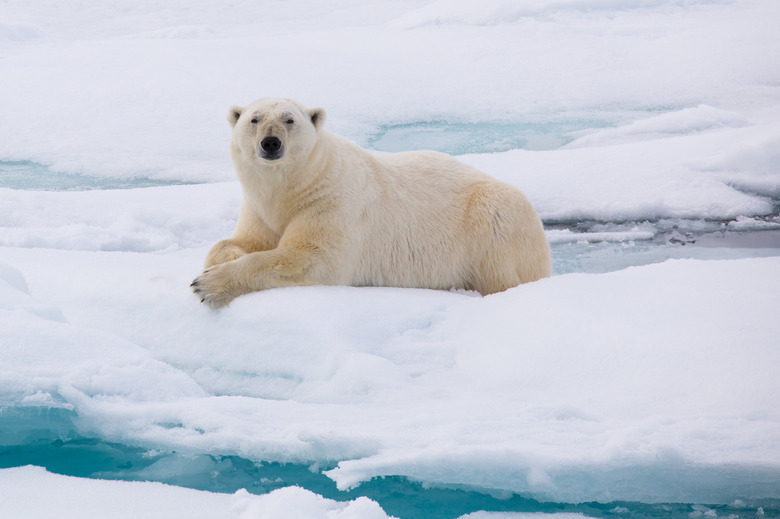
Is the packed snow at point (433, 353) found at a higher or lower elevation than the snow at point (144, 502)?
higher

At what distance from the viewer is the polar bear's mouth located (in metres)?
3.39

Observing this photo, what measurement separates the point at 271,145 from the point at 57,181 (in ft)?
14.5

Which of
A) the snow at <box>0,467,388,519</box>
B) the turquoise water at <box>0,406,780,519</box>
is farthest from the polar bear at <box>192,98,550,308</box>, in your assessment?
the snow at <box>0,467,388,519</box>

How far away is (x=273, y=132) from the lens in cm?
341

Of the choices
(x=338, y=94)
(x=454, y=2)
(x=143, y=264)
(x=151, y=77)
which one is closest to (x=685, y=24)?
(x=454, y=2)

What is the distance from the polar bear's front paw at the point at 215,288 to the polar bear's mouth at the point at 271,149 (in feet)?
1.76

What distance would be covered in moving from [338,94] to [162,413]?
7.29m

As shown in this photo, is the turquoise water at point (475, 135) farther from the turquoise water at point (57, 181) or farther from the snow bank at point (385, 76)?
the turquoise water at point (57, 181)

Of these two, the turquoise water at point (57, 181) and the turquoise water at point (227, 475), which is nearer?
the turquoise water at point (227, 475)

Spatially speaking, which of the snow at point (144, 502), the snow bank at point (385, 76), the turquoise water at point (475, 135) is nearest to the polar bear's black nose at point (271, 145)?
the snow at point (144, 502)

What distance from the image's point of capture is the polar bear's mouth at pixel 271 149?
339cm

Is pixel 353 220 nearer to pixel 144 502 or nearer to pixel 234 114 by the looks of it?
pixel 234 114

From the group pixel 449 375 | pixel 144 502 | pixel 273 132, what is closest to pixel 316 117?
pixel 273 132

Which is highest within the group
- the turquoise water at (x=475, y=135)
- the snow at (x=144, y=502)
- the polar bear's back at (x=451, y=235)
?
the turquoise water at (x=475, y=135)
